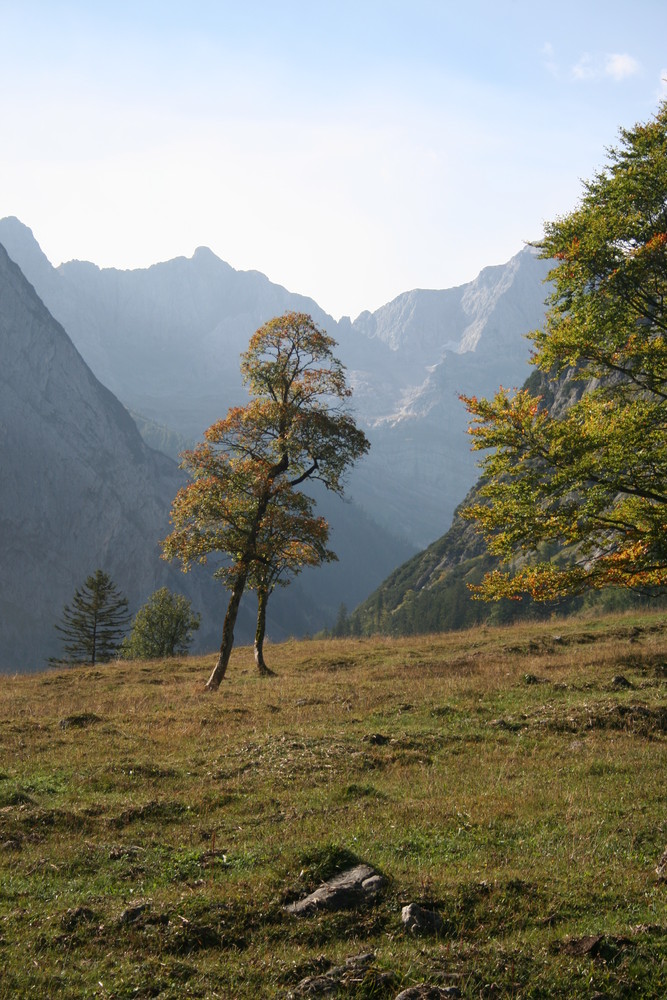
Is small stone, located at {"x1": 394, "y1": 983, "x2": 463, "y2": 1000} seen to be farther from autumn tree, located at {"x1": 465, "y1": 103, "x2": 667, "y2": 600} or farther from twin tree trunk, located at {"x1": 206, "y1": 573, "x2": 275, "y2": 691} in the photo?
twin tree trunk, located at {"x1": 206, "y1": 573, "x2": 275, "y2": 691}

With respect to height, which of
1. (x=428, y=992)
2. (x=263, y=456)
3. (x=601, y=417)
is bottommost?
(x=428, y=992)

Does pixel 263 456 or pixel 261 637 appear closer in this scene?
pixel 263 456

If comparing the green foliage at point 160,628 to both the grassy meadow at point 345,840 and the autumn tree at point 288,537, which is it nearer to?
the autumn tree at point 288,537

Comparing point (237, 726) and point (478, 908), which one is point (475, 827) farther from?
point (237, 726)

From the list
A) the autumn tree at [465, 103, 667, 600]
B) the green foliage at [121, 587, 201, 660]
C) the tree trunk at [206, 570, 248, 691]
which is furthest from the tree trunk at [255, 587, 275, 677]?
the green foliage at [121, 587, 201, 660]

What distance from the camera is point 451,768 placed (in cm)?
1431

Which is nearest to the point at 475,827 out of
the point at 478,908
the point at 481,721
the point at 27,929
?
the point at 478,908

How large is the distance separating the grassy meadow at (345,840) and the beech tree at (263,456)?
6998 mm

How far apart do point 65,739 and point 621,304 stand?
16992mm

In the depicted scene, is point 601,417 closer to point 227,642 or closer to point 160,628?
point 227,642

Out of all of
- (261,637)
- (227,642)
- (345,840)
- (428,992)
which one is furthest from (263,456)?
(428,992)

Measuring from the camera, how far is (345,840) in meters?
10.5

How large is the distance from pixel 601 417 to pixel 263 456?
15.1m

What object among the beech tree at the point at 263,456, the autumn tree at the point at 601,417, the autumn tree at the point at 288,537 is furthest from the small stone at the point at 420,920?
the autumn tree at the point at 288,537
